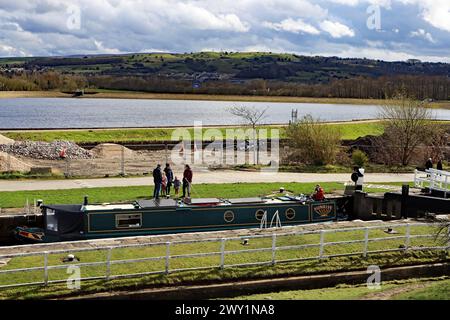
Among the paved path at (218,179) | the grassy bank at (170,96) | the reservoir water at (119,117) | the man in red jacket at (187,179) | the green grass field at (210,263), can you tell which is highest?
the grassy bank at (170,96)

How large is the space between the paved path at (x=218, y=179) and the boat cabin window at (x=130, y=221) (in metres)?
8.85

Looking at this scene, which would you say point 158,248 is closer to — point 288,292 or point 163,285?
point 163,285

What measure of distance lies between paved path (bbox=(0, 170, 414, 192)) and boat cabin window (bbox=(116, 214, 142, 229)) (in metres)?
8.85

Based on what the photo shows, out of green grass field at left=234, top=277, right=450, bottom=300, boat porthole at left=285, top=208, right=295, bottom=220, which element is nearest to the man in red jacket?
boat porthole at left=285, top=208, right=295, bottom=220

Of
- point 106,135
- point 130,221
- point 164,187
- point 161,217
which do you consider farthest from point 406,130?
point 130,221

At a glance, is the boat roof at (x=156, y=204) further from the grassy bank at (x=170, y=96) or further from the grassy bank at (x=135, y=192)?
the grassy bank at (x=170, y=96)

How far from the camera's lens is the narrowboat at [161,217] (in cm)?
2291

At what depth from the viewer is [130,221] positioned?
23812 millimetres

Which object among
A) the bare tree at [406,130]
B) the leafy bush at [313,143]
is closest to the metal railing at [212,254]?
the leafy bush at [313,143]

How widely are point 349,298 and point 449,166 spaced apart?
3284cm

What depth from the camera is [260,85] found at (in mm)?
162250

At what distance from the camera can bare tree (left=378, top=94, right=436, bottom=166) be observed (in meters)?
46.1

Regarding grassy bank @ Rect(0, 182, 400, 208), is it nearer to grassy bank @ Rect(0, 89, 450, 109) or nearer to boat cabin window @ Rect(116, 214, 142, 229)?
boat cabin window @ Rect(116, 214, 142, 229)
